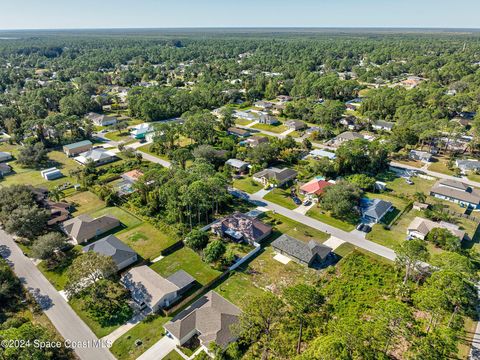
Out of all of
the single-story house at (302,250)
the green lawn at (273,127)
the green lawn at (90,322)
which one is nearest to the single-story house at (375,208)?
the single-story house at (302,250)

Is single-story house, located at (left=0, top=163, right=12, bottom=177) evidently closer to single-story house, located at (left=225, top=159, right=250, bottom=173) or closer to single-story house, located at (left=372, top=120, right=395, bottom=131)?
single-story house, located at (left=225, top=159, right=250, bottom=173)

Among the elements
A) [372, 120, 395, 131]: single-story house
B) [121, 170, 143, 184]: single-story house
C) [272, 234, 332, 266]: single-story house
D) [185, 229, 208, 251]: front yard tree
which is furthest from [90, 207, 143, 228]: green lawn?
[372, 120, 395, 131]: single-story house

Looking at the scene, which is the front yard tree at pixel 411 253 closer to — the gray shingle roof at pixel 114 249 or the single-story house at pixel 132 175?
the gray shingle roof at pixel 114 249

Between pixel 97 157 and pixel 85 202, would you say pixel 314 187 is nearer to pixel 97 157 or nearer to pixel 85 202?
pixel 85 202

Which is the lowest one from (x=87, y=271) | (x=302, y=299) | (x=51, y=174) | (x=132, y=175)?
(x=51, y=174)

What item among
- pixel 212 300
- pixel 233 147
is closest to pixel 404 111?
pixel 233 147

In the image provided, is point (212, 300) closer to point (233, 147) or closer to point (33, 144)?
point (233, 147)

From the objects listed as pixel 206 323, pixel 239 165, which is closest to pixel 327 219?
pixel 239 165
